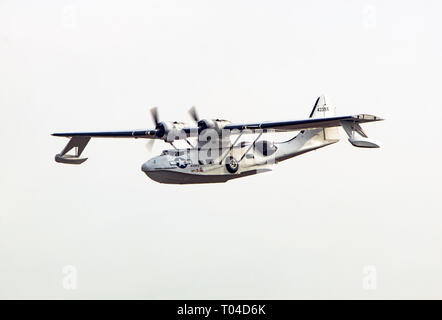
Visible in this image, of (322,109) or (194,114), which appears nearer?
(194,114)

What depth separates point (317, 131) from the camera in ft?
148

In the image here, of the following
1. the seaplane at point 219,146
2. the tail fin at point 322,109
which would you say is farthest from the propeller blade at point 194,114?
the tail fin at point 322,109

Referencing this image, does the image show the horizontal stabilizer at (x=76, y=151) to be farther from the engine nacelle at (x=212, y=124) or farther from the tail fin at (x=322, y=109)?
the tail fin at (x=322, y=109)

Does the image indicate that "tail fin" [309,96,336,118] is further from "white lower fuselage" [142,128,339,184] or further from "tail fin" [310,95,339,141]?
"white lower fuselage" [142,128,339,184]

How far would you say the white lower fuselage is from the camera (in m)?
39.5

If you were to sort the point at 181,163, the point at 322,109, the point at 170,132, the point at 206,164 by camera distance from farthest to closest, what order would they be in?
the point at 322,109, the point at 170,132, the point at 206,164, the point at 181,163

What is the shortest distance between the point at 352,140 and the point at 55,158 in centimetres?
1764

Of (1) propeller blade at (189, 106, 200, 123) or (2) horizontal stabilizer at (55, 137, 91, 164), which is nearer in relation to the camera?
(1) propeller blade at (189, 106, 200, 123)

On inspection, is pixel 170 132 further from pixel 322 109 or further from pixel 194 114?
pixel 322 109

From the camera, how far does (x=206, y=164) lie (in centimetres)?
4022

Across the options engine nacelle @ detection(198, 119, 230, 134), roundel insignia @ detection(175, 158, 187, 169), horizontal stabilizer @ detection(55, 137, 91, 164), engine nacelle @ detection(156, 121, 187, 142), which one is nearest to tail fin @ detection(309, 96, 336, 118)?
engine nacelle @ detection(198, 119, 230, 134)

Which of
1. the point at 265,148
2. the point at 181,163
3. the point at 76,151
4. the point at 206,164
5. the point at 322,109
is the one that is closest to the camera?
the point at 181,163

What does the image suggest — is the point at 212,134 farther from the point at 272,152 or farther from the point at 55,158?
the point at 55,158

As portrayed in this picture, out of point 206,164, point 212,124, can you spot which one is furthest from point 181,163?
point 212,124
